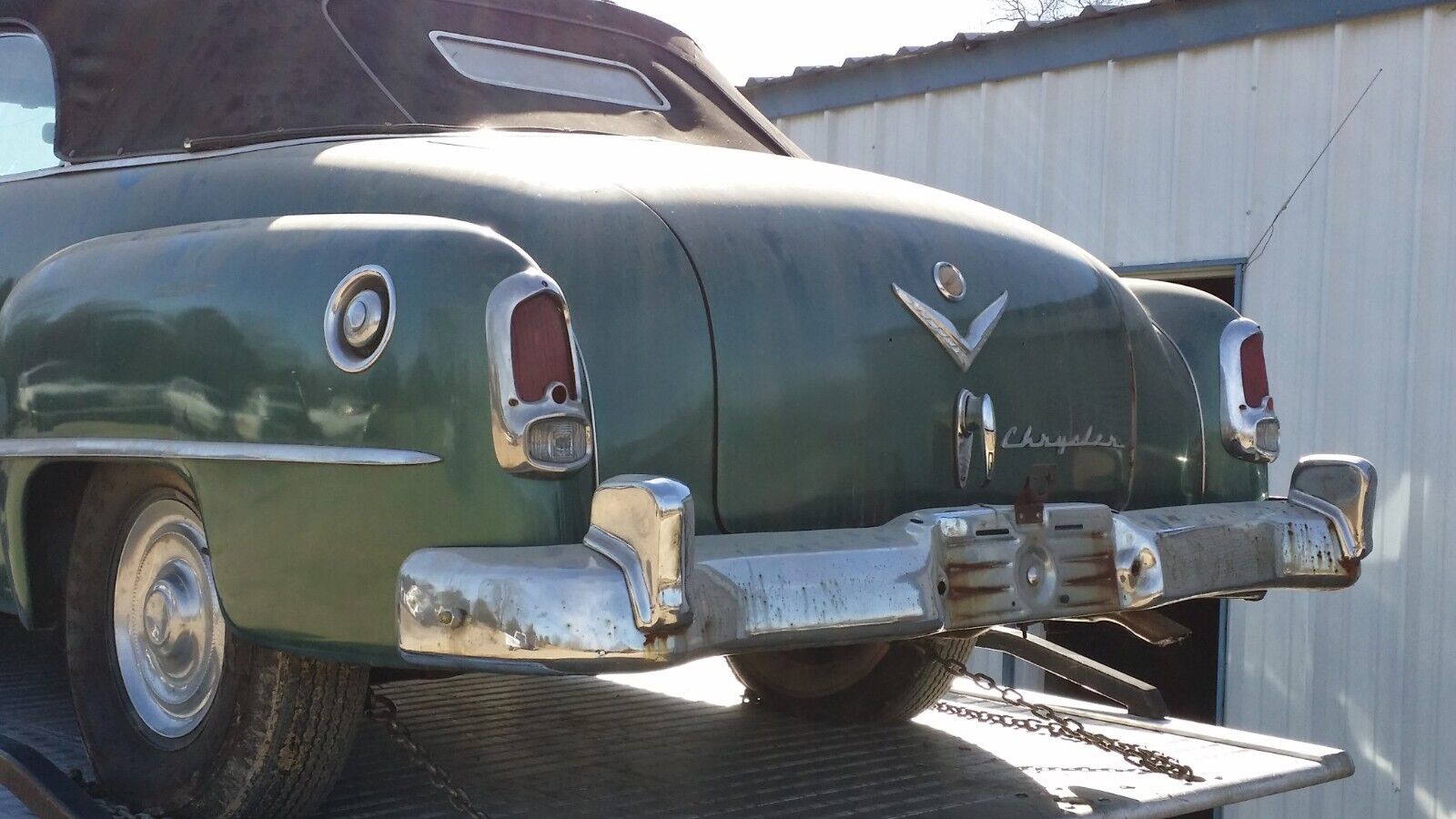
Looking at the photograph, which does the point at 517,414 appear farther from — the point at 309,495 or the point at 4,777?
the point at 4,777

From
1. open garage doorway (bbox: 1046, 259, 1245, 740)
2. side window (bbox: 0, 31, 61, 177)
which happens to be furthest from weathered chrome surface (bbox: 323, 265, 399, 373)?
open garage doorway (bbox: 1046, 259, 1245, 740)

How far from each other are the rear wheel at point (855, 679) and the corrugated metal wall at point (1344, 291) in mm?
2443

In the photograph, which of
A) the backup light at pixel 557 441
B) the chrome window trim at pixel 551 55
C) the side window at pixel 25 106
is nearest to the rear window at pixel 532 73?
the chrome window trim at pixel 551 55

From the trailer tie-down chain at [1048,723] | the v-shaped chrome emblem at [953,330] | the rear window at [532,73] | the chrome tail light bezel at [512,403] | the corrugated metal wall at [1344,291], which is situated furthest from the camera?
the corrugated metal wall at [1344,291]

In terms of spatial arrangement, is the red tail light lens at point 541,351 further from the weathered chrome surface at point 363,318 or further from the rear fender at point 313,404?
the weathered chrome surface at point 363,318

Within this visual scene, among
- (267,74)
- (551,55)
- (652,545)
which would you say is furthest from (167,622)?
(551,55)

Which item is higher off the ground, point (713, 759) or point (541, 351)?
point (541, 351)

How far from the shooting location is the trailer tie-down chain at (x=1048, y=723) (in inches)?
128

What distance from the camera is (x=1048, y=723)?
12.0 ft

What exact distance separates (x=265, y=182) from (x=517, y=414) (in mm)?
1033

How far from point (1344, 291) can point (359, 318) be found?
170 inches

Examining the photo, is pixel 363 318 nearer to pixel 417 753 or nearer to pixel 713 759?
pixel 417 753

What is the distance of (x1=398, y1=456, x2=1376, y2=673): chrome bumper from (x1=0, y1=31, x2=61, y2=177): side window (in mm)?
2112

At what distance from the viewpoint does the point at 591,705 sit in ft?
12.9
